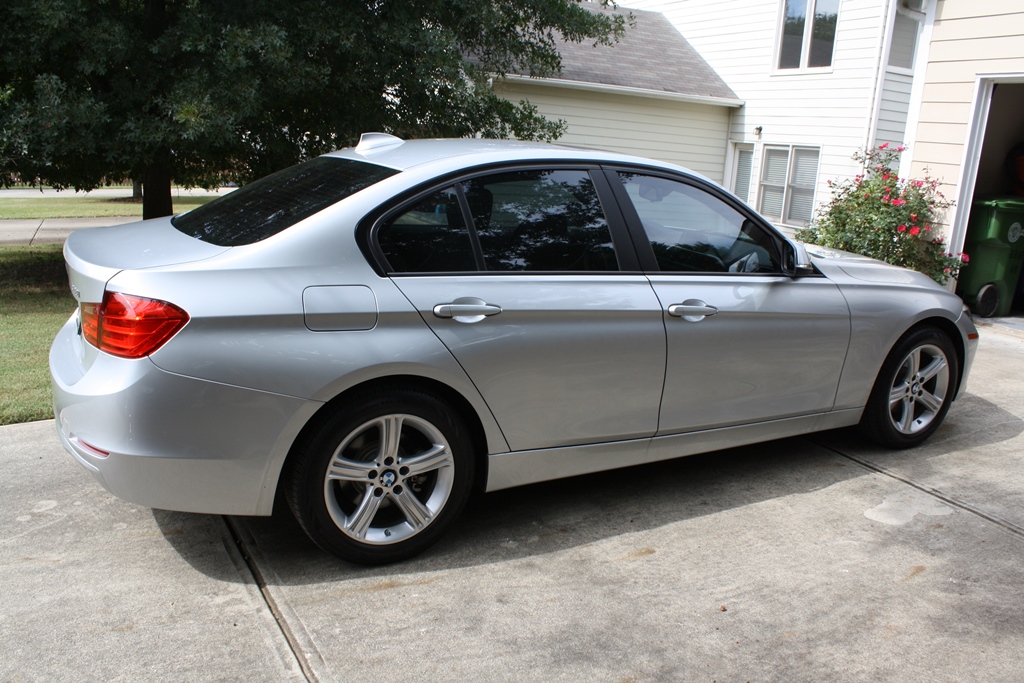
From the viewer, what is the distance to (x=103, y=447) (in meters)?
3.06

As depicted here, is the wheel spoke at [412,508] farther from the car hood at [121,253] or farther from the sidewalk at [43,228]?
the sidewalk at [43,228]

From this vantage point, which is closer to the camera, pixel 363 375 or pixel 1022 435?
pixel 363 375

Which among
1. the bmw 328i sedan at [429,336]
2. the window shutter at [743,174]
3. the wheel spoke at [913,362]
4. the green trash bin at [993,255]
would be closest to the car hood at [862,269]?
the bmw 328i sedan at [429,336]

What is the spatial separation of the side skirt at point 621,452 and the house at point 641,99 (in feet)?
31.7

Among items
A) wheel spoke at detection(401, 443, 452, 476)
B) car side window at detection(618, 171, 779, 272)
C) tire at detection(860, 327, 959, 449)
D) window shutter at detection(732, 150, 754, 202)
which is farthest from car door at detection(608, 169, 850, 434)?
window shutter at detection(732, 150, 754, 202)

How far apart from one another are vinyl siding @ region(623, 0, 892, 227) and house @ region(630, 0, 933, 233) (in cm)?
2


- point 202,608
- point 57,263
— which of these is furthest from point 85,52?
point 202,608

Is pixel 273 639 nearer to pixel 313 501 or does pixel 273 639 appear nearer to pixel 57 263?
pixel 313 501

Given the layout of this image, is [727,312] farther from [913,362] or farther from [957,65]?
[957,65]

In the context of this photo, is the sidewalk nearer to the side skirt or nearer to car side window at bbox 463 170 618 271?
car side window at bbox 463 170 618 271

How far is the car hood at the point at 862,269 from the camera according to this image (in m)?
4.67

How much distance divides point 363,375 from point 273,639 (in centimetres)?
97

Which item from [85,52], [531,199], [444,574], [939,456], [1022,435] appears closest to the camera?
[444,574]

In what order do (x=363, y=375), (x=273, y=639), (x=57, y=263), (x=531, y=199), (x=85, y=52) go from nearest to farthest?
(x=273, y=639)
(x=363, y=375)
(x=531, y=199)
(x=85, y=52)
(x=57, y=263)
